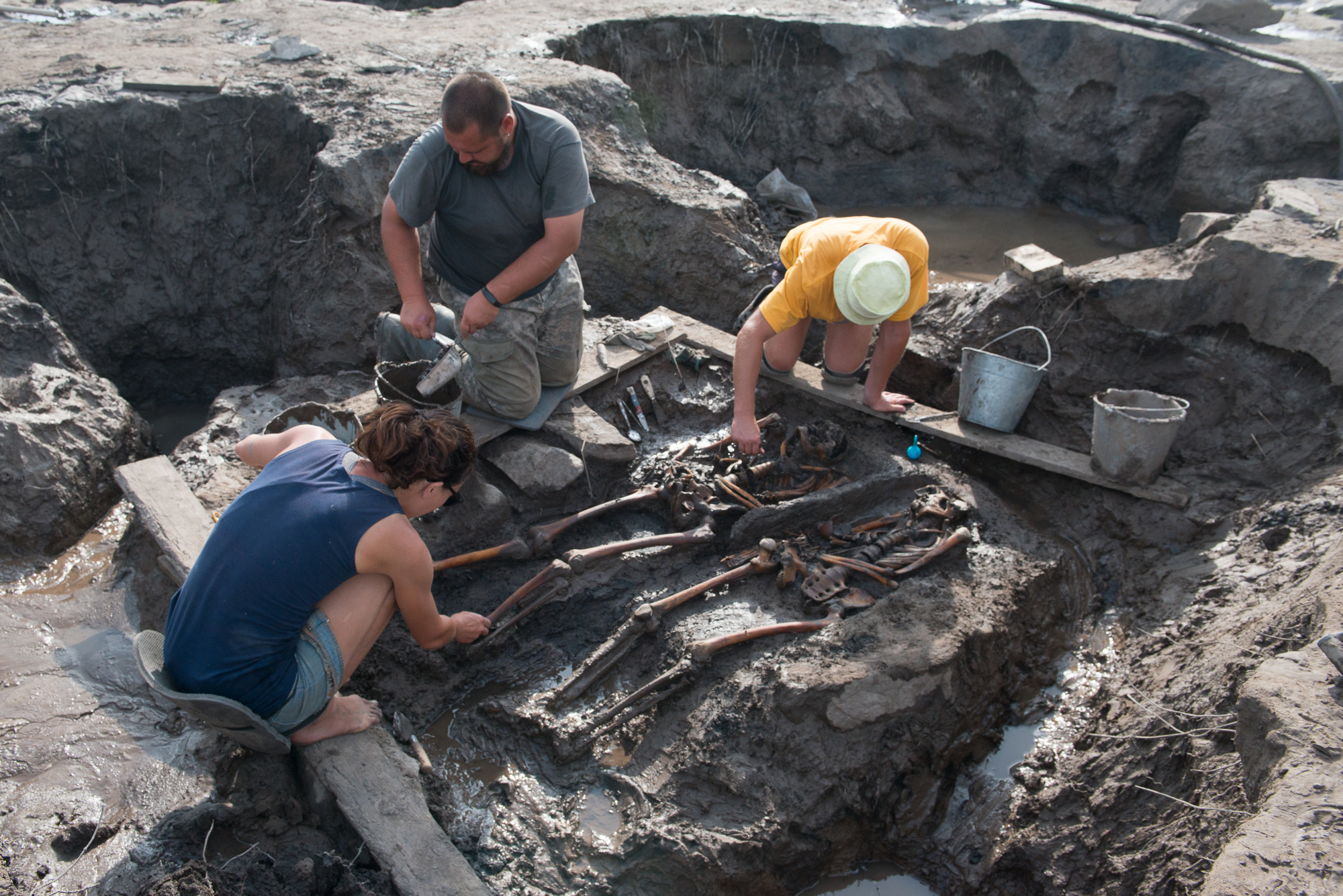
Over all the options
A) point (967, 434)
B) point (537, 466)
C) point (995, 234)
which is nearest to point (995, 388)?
point (967, 434)

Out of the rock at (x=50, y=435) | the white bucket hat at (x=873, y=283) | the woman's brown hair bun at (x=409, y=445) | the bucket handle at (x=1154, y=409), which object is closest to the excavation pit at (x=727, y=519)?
the rock at (x=50, y=435)

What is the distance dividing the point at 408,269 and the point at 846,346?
110 inches

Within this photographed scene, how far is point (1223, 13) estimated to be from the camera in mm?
8250

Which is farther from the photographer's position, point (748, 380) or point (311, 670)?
point (748, 380)

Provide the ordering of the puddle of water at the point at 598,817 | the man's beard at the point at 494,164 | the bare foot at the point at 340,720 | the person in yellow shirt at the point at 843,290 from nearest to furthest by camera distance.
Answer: the bare foot at the point at 340,720 < the puddle of water at the point at 598,817 < the man's beard at the point at 494,164 < the person in yellow shirt at the point at 843,290

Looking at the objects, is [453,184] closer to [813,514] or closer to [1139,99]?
[813,514]

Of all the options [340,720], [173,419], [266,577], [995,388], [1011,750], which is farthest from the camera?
[173,419]

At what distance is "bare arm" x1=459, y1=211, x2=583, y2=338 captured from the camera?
419cm

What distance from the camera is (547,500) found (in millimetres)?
4684

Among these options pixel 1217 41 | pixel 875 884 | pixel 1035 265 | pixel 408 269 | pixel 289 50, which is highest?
pixel 1217 41

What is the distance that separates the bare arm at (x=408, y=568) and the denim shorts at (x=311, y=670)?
0.29m

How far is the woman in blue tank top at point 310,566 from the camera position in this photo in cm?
285

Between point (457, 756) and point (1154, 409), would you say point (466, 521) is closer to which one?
point (457, 756)

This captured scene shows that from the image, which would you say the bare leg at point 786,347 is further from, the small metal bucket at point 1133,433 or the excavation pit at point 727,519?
the small metal bucket at point 1133,433
